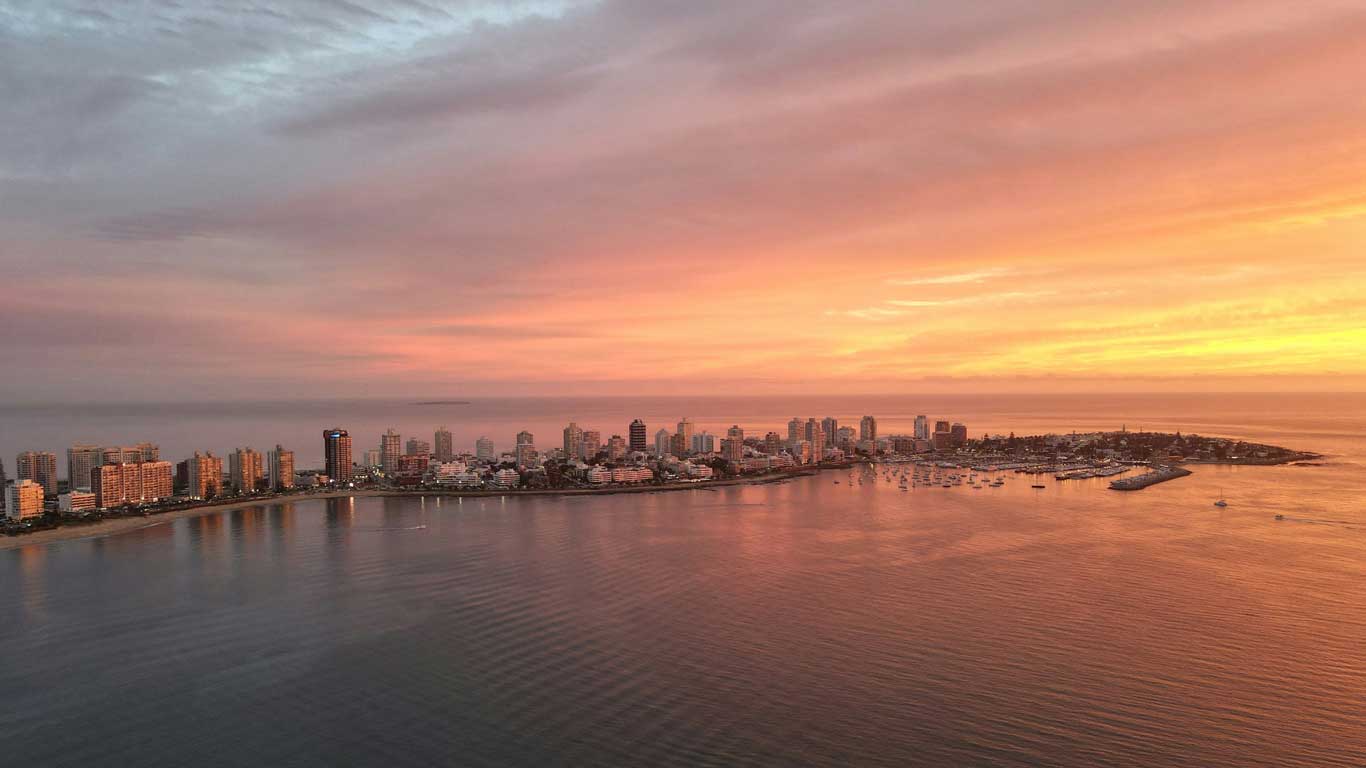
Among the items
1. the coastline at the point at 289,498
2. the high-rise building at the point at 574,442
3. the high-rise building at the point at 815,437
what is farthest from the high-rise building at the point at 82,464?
the high-rise building at the point at 815,437

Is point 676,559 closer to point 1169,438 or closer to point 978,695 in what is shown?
point 978,695

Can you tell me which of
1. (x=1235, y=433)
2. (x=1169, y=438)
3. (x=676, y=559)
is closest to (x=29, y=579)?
(x=676, y=559)

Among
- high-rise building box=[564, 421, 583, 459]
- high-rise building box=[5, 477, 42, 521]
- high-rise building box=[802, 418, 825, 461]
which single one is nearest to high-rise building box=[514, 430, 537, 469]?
high-rise building box=[564, 421, 583, 459]

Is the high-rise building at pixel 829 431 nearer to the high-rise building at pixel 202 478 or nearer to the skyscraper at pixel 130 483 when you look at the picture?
the high-rise building at pixel 202 478

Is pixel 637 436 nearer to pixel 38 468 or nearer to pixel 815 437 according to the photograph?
pixel 815 437

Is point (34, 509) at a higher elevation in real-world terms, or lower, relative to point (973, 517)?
higher

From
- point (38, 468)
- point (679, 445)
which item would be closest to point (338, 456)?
point (38, 468)
